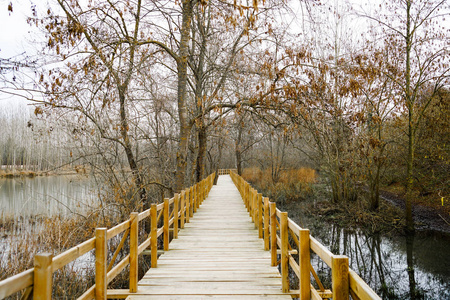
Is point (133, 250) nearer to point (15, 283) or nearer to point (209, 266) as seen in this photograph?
point (209, 266)

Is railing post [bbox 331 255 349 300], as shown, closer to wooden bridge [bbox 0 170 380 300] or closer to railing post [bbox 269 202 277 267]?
wooden bridge [bbox 0 170 380 300]

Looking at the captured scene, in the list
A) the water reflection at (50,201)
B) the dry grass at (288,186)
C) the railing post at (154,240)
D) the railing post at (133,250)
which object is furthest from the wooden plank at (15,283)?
the dry grass at (288,186)

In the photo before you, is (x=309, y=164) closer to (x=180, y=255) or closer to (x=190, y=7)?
(x=190, y=7)

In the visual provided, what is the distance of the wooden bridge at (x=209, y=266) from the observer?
7.37 ft

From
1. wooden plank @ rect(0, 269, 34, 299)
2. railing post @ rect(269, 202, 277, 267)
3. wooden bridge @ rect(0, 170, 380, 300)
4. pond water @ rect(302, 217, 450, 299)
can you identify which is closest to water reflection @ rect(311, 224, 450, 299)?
pond water @ rect(302, 217, 450, 299)

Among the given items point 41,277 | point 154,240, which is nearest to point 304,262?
point 41,277

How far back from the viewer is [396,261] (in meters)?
9.52

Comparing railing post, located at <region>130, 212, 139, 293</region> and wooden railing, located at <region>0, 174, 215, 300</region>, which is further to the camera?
railing post, located at <region>130, 212, 139, 293</region>

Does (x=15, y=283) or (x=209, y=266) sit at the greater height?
(x=15, y=283)

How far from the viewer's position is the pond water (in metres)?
7.71

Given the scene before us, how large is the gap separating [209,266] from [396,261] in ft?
24.0

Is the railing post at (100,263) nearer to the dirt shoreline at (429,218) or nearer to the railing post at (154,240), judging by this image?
the railing post at (154,240)

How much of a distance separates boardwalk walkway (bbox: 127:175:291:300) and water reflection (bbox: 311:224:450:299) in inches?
129

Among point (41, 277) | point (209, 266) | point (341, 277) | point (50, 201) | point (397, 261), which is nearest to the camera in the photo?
point (41, 277)
